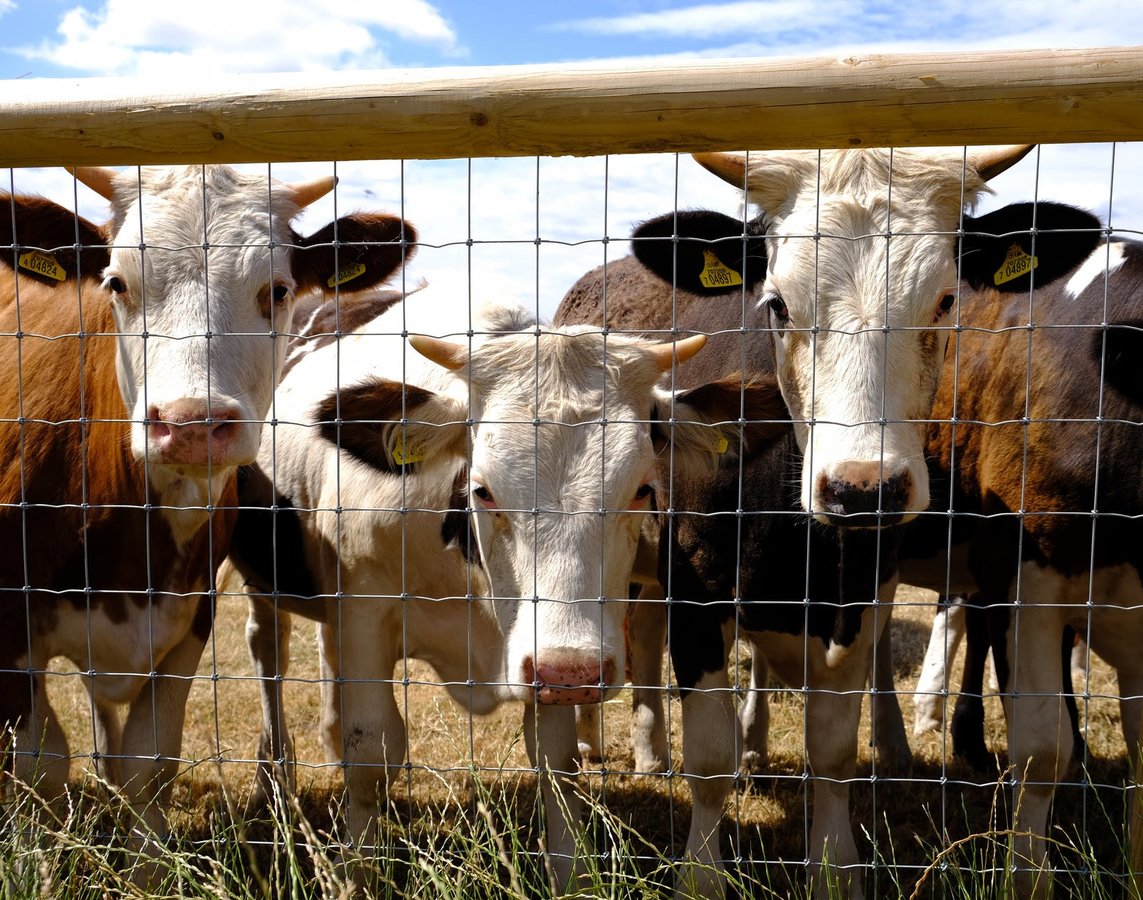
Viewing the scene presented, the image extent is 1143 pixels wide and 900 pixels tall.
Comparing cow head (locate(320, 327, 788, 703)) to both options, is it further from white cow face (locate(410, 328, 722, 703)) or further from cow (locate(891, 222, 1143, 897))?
cow (locate(891, 222, 1143, 897))

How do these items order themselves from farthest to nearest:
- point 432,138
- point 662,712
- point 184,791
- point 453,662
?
point 662,712
point 184,791
point 453,662
point 432,138

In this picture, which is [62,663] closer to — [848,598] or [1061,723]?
[848,598]

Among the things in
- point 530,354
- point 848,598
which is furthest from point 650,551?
point 530,354

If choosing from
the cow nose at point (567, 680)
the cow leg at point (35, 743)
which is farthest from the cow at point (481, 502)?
the cow leg at point (35, 743)

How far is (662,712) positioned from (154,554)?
2776 millimetres

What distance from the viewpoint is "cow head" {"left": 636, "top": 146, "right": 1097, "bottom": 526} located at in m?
3.11

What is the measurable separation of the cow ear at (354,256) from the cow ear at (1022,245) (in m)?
1.93

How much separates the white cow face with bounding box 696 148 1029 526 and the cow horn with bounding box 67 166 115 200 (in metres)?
1.98

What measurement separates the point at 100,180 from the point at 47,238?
0.27 m

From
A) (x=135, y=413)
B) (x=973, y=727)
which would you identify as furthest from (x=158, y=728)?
(x=973, y=727)

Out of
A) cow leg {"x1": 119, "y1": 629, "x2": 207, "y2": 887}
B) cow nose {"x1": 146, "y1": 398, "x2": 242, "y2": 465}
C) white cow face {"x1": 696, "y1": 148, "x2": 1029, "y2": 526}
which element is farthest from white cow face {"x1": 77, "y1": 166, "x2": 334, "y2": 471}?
white cow face {"x1": 696, "y1": 148, "x2": 1029, "y2": 526}

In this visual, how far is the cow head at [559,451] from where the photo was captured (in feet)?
10.3

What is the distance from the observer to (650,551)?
449cm

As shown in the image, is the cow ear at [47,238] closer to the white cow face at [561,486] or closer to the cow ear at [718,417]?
the white cow face at [561,486]
